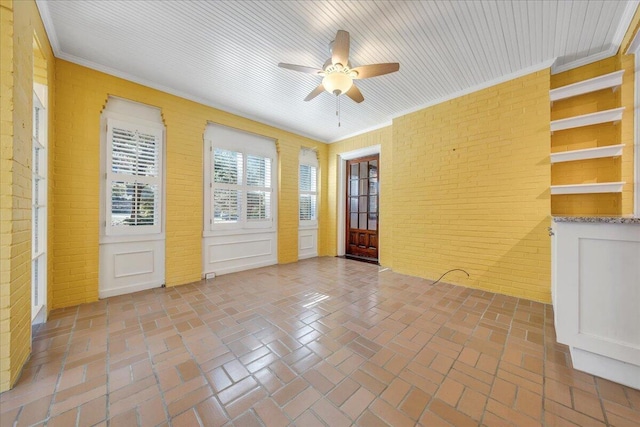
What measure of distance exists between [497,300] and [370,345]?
6.77 ft

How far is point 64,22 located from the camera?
7.39 ft

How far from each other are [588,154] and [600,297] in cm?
187

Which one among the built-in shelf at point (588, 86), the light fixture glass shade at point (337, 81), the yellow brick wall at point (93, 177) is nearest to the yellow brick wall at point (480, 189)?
the built-in shelf at point (588, 86)

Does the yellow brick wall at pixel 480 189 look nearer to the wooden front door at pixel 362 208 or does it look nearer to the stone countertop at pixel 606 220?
the wooden front door at pixel 362 208

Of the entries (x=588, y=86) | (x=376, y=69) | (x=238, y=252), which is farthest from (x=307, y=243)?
(x=588, y=86)

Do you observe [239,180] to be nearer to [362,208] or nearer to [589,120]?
[362,208]

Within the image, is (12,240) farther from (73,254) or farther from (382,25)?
(382,25)

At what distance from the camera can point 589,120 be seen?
256 centimetres

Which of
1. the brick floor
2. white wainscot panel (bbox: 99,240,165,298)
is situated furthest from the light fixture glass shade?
white wainscot panel (bbox: 99,240,165,298)

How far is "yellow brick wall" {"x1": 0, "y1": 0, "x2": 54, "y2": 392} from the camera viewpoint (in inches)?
57.4

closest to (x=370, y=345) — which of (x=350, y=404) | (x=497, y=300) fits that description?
(x=350, y=404)

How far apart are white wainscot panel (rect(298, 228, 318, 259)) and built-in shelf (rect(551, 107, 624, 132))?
450 centimetres

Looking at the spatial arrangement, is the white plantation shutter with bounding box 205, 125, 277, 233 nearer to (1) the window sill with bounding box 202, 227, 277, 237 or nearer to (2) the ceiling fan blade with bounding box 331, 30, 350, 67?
(1) the window sill with bounding box 202, 227, 277, 237

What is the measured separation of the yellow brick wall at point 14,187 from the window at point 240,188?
2.33 metres
